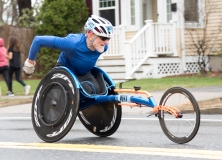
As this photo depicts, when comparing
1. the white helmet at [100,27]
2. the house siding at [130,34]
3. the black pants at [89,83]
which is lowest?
the black pants at [89,83]

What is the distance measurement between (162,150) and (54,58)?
19340mm

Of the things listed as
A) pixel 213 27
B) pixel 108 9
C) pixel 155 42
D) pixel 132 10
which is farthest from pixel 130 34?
pixel 213 27

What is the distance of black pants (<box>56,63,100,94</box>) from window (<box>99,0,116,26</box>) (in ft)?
58.2

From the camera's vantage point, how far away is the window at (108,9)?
25547mm

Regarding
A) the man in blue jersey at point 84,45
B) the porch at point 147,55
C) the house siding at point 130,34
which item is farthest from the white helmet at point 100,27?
the house siding at point 130,34

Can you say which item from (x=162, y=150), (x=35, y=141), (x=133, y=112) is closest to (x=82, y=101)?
(x=35, y=141)

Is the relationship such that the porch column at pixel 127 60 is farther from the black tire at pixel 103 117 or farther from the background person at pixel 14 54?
the black tire at pixel 103 117

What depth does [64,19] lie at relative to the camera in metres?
25.7

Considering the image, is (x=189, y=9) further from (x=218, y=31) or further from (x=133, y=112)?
(x=133, y=112)

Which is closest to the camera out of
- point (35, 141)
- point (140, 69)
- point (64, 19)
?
point (35, 141)

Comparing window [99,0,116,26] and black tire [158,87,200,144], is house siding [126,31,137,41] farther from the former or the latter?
black tire [158,87,200,144]

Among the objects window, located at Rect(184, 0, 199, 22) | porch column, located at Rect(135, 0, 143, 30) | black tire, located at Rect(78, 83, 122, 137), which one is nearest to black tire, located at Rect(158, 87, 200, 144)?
black tire, located at Rect(78, 83, 122, 137)

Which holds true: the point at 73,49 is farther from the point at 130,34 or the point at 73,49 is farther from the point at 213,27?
the point at 130,34

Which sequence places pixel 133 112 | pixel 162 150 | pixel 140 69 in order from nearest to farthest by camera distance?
pixel 162 150 → pixel 133 112 → pixel 140 69
